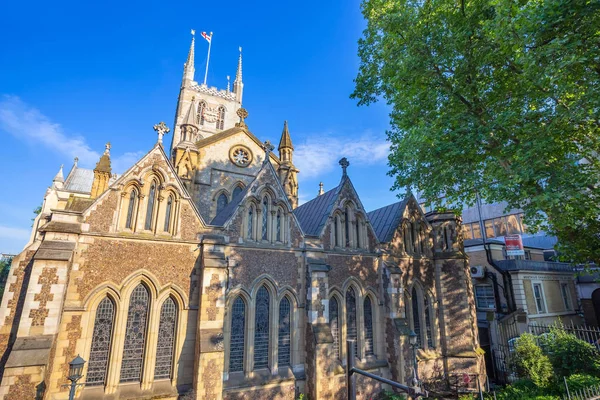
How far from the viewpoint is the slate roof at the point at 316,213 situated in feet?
48.9

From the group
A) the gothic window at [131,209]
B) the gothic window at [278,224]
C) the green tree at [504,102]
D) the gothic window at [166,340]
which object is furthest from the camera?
the gothic window at [278,224]

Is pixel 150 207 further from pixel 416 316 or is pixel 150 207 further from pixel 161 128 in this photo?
pixel 416 316

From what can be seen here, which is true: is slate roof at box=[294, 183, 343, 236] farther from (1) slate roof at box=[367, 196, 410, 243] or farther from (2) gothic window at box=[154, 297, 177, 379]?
(2) gothic window at box=[154, 297, 177, 379]

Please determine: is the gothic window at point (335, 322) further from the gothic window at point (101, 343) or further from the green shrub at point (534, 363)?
the gothic window at point (101, 343)

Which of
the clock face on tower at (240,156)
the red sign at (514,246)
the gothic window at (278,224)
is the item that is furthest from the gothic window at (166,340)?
the red sign at (514,246)

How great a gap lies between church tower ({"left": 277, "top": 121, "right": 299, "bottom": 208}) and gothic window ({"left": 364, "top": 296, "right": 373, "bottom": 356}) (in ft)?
29.3

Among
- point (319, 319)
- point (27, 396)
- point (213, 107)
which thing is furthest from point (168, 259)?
point (213, 107)

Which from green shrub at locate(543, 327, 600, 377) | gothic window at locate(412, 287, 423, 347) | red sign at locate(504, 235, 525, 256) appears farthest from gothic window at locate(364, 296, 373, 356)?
red sign at locate(504, 235, 525, 256)

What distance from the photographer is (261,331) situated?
1211 cm

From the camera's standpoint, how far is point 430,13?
39.9ft

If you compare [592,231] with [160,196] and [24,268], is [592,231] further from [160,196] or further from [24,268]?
[24,268]

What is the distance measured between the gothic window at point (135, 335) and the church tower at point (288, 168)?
1233cm

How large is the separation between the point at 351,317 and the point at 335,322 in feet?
3.03

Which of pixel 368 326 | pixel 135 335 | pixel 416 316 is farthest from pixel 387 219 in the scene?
pixel 135 335
